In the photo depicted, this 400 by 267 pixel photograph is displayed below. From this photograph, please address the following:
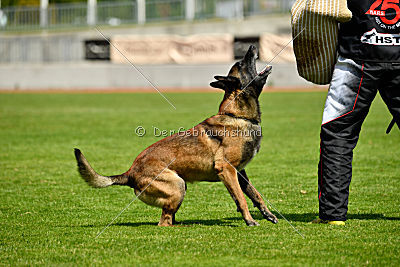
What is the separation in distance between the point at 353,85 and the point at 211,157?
1605 mm

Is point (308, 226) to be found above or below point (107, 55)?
below

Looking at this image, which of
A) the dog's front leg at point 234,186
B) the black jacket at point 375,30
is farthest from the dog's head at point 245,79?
the black jacket at point 375,30

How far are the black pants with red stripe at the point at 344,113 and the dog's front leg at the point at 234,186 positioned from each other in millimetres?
746

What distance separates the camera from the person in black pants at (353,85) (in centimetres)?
552

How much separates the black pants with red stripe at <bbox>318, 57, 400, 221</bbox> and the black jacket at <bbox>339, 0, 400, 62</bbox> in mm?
93

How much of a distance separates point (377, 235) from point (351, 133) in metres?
1.00

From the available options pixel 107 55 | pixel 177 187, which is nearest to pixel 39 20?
pixel 107 55

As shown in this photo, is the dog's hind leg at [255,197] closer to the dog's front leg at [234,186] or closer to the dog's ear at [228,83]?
the dog's front leg at [234,186]

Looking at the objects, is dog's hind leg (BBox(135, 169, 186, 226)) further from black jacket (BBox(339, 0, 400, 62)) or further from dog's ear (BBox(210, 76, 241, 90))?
black jacket (BBox(339, 0, 400, 62))

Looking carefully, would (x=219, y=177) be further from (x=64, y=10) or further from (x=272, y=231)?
(x=64, y=10)

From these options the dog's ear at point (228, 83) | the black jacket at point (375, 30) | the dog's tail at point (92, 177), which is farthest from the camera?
the dog's ear at point (228, 83)

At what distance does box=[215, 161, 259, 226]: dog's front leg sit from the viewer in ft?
19.7

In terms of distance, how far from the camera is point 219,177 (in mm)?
6156

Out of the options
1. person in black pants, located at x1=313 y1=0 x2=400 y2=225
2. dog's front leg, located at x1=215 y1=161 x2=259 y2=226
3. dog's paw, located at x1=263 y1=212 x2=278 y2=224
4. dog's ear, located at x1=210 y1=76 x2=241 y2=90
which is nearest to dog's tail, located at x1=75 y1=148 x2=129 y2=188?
dog's front leg, located at x1=215 y1=161 x2=259 y2=226
